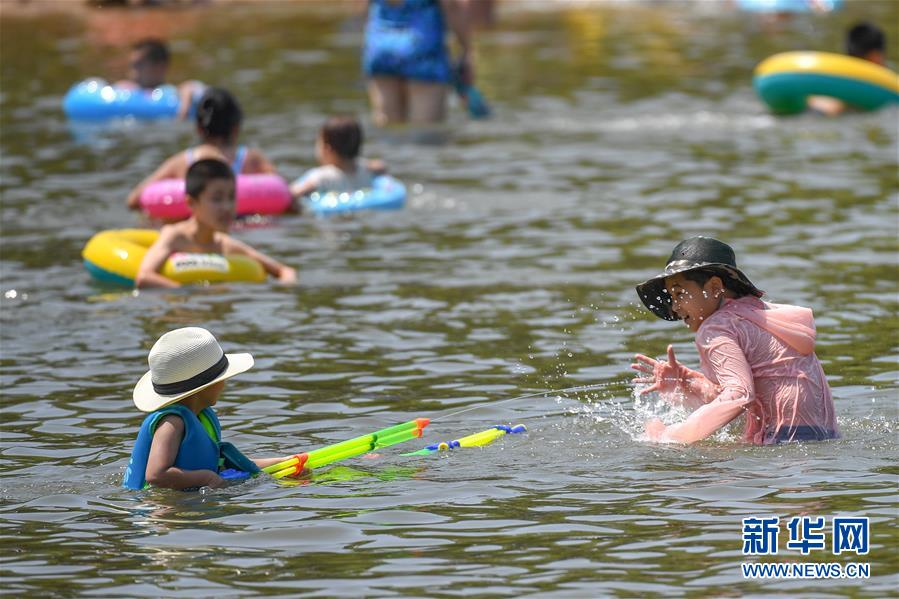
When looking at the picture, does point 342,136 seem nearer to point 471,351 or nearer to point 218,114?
point 218,114

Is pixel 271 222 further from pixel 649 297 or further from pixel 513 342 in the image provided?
pixel 649 297

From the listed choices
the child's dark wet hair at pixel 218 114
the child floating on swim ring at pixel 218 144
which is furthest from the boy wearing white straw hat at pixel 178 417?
the child's dark wet hair at pixel 218 114

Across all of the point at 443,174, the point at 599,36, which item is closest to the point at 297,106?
the point at 443,174

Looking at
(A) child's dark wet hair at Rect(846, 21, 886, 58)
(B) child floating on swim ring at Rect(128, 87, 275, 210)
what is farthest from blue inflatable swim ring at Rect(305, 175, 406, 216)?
(A) child's dark wet hair at Rect(846, 21, 886, 58)

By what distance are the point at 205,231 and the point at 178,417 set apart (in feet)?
14.6

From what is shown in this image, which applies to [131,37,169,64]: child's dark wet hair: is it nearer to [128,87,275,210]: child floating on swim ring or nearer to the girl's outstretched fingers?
[128,87,275,210]: child floating on swim ring

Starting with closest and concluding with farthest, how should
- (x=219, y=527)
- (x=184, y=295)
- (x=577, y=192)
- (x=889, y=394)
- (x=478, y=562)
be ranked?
1. (x=478, y=562)
2. (x=219, y=527)
3. (x=889, y=394)
4. (x=184, y=295)
5. (x=577, y=192)

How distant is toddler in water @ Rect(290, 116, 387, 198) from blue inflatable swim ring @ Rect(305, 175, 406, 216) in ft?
Answer: 0.28

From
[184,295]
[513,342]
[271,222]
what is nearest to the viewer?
[513,342]

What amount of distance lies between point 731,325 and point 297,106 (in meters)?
14.0

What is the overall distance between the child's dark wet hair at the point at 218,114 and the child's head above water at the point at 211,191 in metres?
2.29

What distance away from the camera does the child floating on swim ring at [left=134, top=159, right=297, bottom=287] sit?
10.4m

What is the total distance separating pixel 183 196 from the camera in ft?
42.5

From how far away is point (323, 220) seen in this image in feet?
43.8
